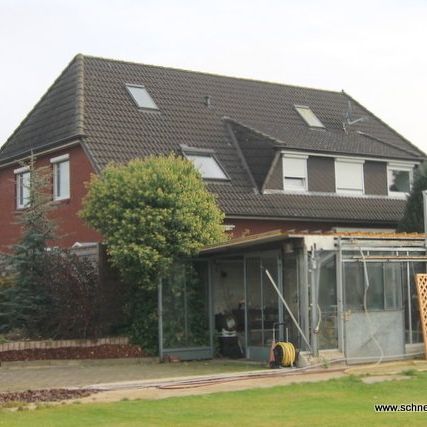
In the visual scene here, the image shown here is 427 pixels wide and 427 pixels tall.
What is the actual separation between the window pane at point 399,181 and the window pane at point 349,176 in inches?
59.4

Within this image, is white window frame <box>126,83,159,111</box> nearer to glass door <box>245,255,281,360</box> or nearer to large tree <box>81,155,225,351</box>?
large tree <box>81,155,225,351</box>

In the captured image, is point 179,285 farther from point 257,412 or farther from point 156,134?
point 257,412

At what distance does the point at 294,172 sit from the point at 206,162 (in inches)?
122

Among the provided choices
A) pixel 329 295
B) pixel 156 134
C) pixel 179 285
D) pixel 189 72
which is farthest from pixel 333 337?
pixel 189 72

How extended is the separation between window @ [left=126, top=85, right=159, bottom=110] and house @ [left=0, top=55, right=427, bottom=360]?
7 centimetres

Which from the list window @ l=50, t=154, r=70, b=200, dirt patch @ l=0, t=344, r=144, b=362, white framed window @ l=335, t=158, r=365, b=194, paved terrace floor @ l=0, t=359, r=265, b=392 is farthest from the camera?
white framed window @ l=335, t=158, r=365, b=194

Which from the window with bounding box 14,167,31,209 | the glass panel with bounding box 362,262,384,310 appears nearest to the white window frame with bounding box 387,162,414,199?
the glass panel with bounding box 362,262,384,310

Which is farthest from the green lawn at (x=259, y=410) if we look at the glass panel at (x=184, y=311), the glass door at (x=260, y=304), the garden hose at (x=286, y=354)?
the glass panel at (x=184, y=311)

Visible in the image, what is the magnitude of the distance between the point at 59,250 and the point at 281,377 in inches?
296

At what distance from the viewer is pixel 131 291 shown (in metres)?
22.7

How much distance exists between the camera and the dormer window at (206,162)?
1124 inches

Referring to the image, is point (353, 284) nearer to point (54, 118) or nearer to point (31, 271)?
point (31, 271)

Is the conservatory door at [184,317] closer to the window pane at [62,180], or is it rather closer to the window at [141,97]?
the window pane at [62,180]

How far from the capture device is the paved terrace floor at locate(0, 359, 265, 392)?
57.1ft
